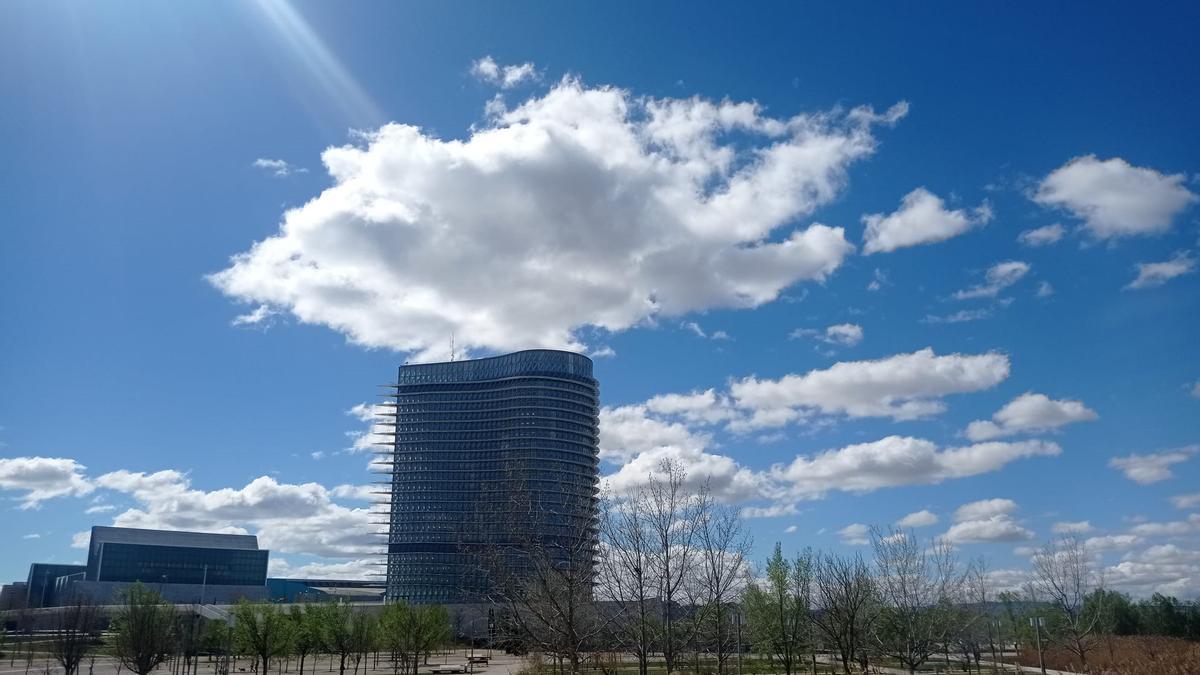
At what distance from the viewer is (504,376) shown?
171500mm

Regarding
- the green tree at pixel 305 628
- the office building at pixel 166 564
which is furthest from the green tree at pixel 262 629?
the office building at pixel 166 564

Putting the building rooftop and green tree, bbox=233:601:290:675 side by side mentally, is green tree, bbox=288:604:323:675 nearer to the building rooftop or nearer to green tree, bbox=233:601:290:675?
green tree, bbox=233:601:290:675

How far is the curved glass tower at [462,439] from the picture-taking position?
16012cm

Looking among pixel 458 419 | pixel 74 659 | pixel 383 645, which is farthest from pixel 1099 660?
pixel 458 419

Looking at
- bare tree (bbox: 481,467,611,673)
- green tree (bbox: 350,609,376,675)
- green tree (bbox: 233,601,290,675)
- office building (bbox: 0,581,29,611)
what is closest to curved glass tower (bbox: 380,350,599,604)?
office building (bbox: 0,581,29,611)

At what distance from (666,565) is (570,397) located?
457ft

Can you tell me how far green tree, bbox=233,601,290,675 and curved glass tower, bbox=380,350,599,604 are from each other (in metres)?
102

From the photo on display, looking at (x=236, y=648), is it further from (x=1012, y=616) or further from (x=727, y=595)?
(x=1012, y=616)

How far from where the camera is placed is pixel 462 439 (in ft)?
558

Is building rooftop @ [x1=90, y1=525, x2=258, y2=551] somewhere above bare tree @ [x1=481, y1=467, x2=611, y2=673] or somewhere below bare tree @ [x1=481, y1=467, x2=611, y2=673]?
above

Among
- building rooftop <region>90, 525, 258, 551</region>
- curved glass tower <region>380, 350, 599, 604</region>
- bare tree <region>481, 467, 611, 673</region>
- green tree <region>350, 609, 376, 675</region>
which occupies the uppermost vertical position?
curved glass tower <region>380, 350, 599, 604</region>

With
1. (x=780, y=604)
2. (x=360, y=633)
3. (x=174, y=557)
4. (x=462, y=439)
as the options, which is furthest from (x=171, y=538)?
(x=780, y=604)

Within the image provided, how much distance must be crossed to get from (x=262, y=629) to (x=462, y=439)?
12042 centimetres

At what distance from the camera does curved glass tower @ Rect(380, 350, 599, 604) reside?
160 metres
